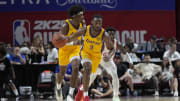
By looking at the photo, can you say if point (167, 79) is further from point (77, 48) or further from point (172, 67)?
point (77, 48)

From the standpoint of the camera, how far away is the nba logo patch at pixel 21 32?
16594 mm

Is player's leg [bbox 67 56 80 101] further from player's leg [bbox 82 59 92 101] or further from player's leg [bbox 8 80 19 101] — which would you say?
player's leg [bbox 8 80 19 101]

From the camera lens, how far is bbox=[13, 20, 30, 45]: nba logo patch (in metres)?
16.6

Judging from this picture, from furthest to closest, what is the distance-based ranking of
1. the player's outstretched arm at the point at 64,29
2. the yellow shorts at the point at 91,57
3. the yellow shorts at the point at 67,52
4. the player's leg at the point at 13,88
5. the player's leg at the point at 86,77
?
the player's leg at the point at 13,88, the yellow shorts at the point at 67,52, the player's outstretched arm at the point at 64,29, the yellow shorts at the point at 91,57, the player's leg at the point at 86,77

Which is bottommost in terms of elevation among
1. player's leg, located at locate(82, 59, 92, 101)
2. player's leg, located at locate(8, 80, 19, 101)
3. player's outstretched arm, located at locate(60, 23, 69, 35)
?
player's leg, located at locate(8, 80, 19, 101)

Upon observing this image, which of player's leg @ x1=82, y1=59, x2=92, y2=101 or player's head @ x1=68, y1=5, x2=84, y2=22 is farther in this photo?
player's head @ x1=68, y1=5, x2=84, y2=22

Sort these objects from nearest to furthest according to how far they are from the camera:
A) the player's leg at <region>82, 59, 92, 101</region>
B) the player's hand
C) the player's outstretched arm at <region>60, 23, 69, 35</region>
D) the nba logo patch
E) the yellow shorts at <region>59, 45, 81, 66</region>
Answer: the player's leg at <region>82, 59, 92, 101</region>, the player's outstretched arm at <region>60, 23, 69, 35</region>, the yellow shorts at <region>59, 45, 81, 66</region>, the player's hand, the nba logo patch

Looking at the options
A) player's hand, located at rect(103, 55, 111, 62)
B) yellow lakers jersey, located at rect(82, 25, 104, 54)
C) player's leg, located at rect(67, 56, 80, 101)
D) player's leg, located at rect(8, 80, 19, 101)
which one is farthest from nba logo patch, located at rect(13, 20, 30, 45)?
yellow lakers jersey, located at rect(82, 25, 104, 54)

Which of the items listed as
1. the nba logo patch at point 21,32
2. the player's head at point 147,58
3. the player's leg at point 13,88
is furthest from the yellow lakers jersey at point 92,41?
the nba logo patch at point 21,32

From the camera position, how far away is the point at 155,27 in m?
17.1

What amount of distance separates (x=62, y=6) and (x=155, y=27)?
175 inches

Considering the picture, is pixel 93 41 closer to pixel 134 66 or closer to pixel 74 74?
pixel 74 74

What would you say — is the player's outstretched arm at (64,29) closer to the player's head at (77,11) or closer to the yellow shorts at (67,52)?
the player's head at (77,11)

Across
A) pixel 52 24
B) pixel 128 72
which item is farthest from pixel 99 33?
pixel 52 24
